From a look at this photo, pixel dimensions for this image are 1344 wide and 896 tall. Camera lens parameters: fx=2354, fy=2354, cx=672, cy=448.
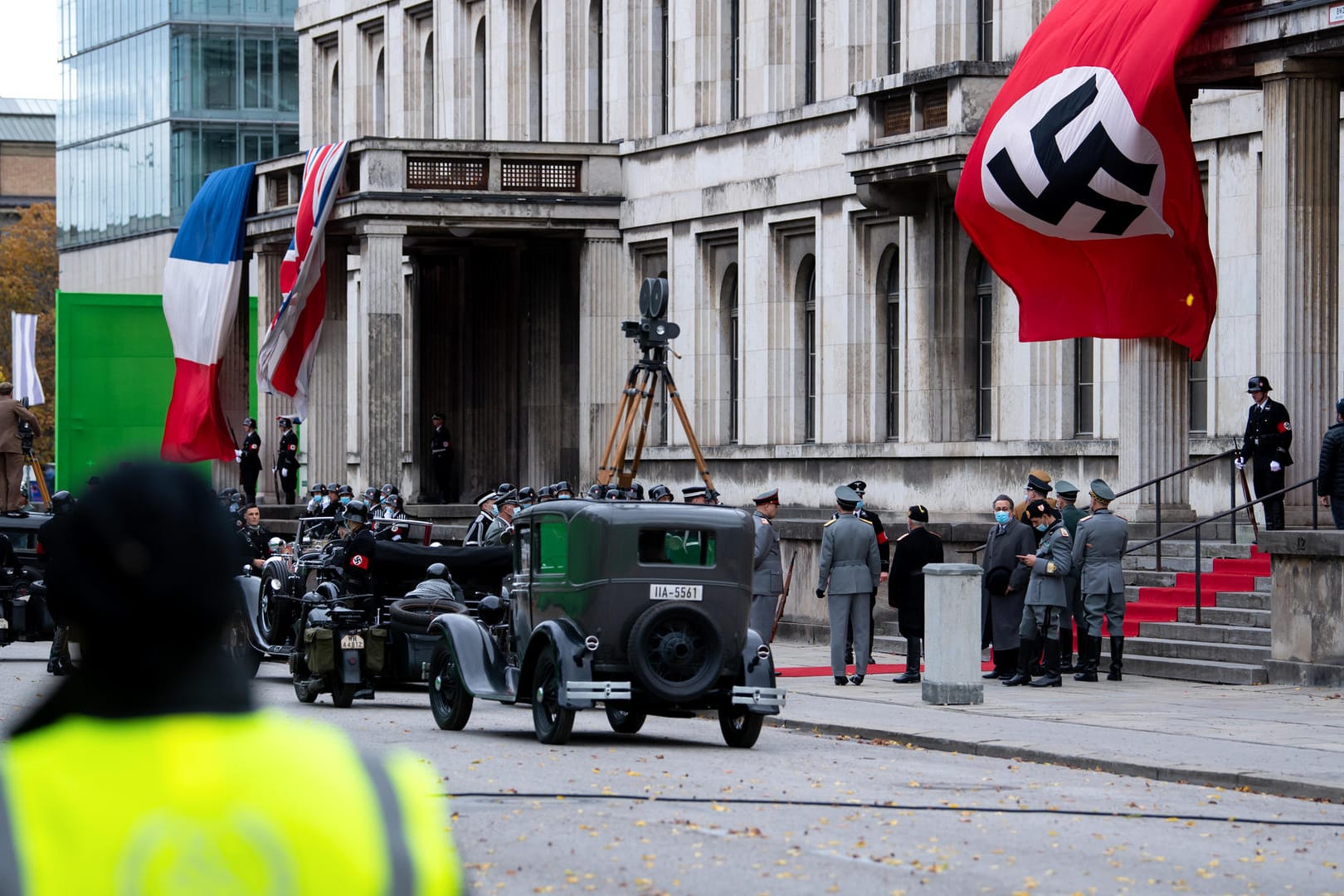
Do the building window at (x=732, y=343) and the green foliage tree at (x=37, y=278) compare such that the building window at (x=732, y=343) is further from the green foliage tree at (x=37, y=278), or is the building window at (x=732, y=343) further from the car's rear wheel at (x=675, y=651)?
the green foliage tree at (x=37, y=278)

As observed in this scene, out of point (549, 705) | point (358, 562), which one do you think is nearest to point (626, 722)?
point (549, 705)

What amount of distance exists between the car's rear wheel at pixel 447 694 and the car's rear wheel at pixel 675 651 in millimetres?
1679

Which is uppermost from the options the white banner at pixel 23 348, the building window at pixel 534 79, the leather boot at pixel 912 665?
the building window at pixel 534 79

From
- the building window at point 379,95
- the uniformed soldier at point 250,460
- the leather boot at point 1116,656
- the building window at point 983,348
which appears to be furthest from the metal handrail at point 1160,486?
the building window at point 379,95

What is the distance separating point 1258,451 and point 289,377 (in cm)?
2143

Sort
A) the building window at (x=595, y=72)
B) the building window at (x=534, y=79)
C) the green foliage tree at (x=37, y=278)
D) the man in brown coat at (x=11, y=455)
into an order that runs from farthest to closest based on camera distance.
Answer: the green foliage tree at (x=37, y=278), the building window at (x=534, y=79), the building window at (x=595, y=72), the man in brown coat at (x=11, y=455)

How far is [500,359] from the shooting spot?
44.4 metres

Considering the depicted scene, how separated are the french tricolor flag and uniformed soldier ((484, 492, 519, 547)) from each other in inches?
615

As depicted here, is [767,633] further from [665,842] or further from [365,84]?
[365,84]

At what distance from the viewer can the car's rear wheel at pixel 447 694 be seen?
56.0ft

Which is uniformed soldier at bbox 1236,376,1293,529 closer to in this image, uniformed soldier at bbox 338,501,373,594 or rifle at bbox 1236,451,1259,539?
rifle at bbox 1236,451,1259,539

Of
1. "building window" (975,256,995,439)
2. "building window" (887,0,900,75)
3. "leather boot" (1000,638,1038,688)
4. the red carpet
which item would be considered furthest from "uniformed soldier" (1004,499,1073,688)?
"building window" (887,0,900,75)

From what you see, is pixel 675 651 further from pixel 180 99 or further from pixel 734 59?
pixel 180 99

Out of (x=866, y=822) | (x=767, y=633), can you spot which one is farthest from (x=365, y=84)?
(x=866, y=822)
